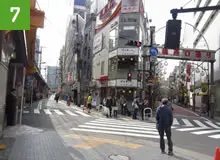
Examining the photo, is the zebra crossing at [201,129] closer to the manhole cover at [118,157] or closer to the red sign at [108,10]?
the manhole cover at [118,157]

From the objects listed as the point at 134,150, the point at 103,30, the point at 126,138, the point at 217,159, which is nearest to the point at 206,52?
the point at 103,30

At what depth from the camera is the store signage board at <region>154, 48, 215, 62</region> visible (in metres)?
31.0

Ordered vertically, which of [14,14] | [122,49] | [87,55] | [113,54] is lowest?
[14,14]

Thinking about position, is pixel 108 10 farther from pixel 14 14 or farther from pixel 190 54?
pixel 14 14

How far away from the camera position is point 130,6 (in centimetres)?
3009

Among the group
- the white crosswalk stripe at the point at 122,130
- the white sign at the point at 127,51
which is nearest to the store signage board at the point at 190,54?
the white sign at the point at 127,51

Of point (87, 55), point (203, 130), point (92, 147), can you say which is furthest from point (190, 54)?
point (92, 147)

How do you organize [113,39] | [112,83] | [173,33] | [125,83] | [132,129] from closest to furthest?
[173,33]
[132,129]
[125,83]
[112,83]
[113,39]

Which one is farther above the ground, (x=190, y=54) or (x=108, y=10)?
(x=108, y=10)

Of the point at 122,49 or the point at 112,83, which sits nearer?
the point at 122,49

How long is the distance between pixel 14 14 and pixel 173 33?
16.5 feet

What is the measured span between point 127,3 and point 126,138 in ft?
72.9

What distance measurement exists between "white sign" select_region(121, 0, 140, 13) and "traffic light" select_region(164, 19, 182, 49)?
882 inches

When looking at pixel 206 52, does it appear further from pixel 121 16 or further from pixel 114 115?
pixel 114 115
